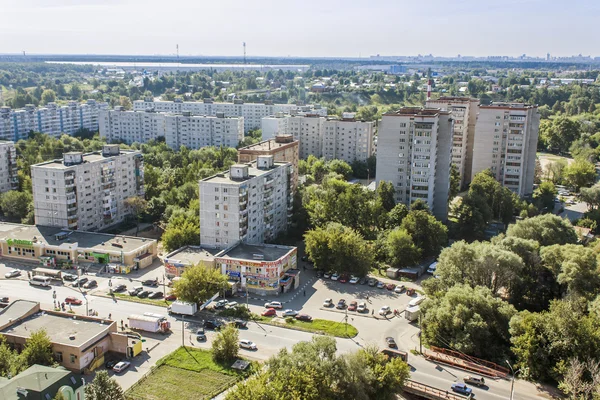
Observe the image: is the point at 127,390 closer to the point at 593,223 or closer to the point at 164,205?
the point at 164,205

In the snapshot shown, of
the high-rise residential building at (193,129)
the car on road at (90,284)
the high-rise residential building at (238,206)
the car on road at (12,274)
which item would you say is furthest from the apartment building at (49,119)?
the high-rise residential building at (238,206)

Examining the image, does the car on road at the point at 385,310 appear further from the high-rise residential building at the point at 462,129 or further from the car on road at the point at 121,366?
the high-rise residential building at the point at 462,129

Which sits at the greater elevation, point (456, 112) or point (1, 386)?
point (456, 112)

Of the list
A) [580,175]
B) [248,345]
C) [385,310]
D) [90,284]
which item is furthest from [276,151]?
[580,175]

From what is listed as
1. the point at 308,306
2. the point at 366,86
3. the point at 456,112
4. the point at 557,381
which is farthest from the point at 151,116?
the point at 366,86

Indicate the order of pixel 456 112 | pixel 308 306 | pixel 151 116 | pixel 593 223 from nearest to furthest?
pixel 308 306 < pixel 593 223 < pixel 456 112 < pixel 151 116

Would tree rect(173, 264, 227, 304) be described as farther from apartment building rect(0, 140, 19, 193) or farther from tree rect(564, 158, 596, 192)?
tree rect(564, 158, 596, 192)

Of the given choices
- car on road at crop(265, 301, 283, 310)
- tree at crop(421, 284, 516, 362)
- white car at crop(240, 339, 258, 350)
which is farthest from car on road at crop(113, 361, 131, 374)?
tree at crop(421, 284, 516, 362)
